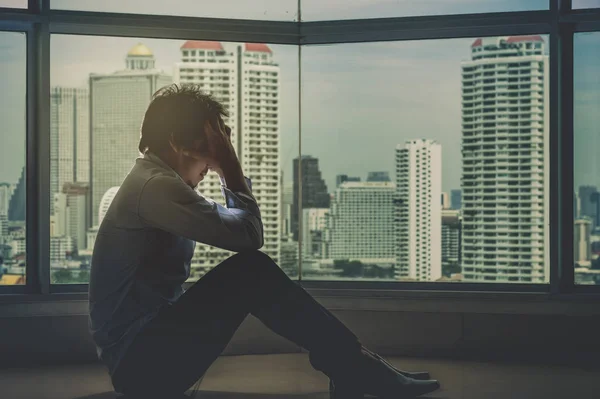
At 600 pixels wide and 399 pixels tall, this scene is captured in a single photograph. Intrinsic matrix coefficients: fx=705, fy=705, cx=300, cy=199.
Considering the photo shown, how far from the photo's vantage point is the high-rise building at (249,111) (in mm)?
3680

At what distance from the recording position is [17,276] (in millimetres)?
3457

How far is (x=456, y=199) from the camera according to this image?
12.0 feet

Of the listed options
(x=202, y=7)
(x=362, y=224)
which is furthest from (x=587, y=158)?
(x=202, y=7)

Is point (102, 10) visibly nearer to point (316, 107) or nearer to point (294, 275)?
point (316, 107)

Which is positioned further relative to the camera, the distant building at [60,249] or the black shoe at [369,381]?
the distant building at [60,249]

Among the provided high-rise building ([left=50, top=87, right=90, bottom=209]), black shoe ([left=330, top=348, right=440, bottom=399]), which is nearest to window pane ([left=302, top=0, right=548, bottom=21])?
high-rise building ([left=50, top=87, right=90, bottom=209])

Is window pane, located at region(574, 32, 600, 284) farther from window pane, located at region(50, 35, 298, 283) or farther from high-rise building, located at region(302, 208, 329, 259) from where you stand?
window pane, located at region(50, 35, 298, 283)

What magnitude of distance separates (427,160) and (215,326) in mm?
1902

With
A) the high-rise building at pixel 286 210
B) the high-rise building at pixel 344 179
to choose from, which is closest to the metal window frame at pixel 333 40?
the high-rise building at pixel 286 210

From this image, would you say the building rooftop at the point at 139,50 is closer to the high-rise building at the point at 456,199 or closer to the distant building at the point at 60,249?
the distant building at the point at 60,249

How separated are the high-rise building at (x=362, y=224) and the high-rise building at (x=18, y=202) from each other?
1540 mm

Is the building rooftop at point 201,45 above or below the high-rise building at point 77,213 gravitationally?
above

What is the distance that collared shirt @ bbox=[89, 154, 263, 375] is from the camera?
82.0 inches

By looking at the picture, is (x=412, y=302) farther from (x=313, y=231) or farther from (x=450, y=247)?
(x=313, y=231)
